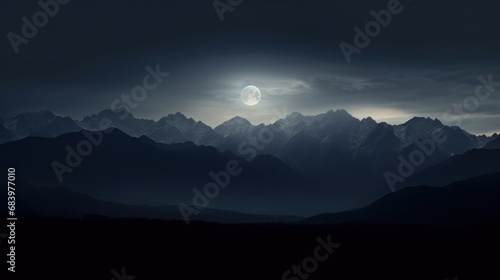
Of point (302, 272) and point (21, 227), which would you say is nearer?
point (302, 272)

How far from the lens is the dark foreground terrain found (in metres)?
73.6

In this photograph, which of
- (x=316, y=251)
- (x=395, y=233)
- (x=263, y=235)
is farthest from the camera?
(x=395, y=233)

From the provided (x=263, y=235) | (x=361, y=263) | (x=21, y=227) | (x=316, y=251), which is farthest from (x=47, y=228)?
(x=361, y=263)

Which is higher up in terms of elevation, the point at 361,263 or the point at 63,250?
the point at 63,250

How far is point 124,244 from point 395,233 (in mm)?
62623

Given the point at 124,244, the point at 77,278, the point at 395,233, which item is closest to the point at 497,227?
the point at 395,233

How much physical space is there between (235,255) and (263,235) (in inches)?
689

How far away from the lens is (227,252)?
3462 inches

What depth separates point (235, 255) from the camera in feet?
283

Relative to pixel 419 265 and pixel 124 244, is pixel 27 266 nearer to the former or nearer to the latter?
pixel 124 244

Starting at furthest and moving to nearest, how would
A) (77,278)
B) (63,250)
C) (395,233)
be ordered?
(395,233) < (63,250) < (77,278)

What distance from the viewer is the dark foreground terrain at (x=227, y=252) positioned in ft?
241

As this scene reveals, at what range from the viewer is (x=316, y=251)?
9331 cm

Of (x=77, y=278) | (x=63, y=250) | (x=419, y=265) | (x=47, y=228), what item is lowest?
(x=419, y=265)
